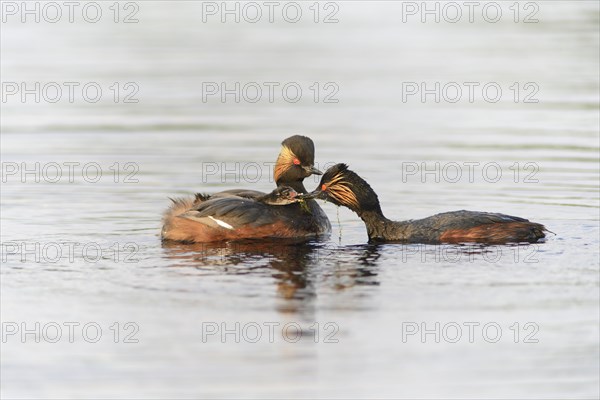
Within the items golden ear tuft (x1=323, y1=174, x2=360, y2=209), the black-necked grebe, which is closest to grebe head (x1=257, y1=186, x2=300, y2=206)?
the black-necked grebe

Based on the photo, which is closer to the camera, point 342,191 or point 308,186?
point 342,191

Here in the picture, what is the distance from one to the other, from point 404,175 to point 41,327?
7806mm

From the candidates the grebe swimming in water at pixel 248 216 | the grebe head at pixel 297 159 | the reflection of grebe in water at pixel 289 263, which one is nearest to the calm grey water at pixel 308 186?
the reflection of grebe in water at pixel 289 263

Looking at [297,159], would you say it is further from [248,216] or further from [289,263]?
[289,263]

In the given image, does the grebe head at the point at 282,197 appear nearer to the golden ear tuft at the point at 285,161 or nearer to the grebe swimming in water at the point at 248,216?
the grebe swimming in water at the point at 248,216

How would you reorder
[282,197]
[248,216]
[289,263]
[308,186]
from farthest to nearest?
1. [308,186]
2. [282,197]
3. [248,216]
4. [289,263]

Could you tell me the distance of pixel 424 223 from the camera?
13.3 m

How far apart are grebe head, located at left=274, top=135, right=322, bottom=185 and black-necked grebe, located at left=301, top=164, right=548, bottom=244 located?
18.0 inches

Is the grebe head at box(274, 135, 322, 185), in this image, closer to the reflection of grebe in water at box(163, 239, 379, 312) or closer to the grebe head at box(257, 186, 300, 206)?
the grebe head at box(257, 186, 300, 206)

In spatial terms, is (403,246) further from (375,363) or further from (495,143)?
(495,143)

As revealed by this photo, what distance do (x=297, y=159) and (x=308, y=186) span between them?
8.17ft

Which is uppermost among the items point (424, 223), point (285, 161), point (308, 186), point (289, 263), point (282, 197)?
point (285, 161)

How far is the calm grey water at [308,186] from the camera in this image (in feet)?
30.1

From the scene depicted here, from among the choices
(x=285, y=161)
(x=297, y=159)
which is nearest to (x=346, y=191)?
(x=297, y=159)
